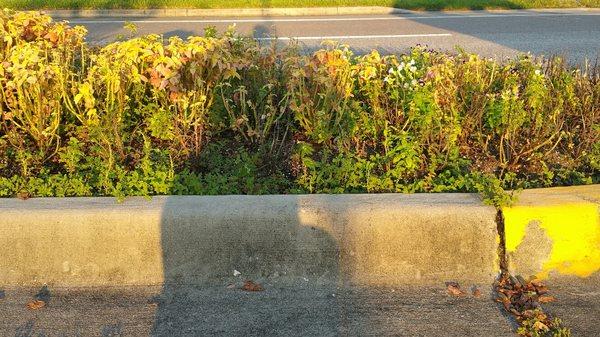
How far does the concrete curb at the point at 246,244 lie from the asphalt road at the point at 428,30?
543cm

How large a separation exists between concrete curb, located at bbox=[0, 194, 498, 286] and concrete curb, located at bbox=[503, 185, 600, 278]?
0.12 metres

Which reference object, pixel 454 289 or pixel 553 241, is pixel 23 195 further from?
pixel 553 241

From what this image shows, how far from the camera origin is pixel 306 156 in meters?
4.65

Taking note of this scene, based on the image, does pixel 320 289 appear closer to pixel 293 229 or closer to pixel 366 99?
pixel 293 229

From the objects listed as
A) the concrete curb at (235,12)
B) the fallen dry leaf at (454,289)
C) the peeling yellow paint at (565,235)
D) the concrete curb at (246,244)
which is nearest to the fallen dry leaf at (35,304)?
the concrete curb at (246,244)

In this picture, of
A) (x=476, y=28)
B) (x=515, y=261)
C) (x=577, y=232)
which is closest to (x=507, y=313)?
(x=515, y=261)

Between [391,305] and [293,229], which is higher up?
[293,229]

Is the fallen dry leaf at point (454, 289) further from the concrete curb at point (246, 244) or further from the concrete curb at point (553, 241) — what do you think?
the concrete curb at point (553, 241)

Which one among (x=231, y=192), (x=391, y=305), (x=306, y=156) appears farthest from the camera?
(x=306, y=156)

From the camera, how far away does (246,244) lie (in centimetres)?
385

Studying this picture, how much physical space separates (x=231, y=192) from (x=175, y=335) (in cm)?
114

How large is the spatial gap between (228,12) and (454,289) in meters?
11.7

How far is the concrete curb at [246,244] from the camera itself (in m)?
3.82

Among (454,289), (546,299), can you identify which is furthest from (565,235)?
(454,289)
